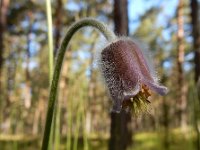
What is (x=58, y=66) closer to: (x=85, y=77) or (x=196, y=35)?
(x=85, y=77)

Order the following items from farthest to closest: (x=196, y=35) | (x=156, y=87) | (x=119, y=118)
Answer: (x=196, y=35) → (x=119, y=118) → (x=156, y=87)

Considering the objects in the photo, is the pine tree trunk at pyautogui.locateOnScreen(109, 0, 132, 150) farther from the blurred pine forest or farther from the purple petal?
the purple petal

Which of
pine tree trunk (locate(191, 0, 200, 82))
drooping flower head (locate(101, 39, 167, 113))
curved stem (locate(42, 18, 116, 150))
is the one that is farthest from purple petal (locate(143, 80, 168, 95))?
pine tree trunk (locate(191, 0, 200, 82))

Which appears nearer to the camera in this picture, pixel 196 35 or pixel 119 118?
pixel 119 118

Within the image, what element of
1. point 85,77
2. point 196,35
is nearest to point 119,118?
point 85,77

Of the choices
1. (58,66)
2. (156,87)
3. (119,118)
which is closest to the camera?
(156,87)

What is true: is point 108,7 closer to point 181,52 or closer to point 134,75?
point 181,52

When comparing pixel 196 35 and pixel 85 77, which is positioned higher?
pixel 196 35
